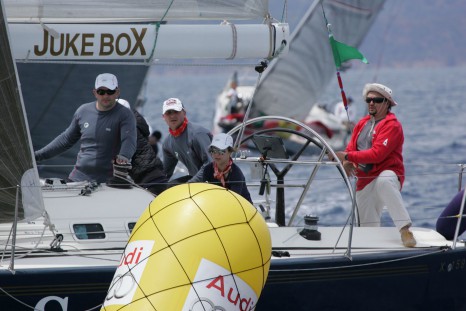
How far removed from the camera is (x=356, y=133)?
328 inches

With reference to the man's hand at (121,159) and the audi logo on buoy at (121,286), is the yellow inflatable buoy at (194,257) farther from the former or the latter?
the man's hand at (121,159)

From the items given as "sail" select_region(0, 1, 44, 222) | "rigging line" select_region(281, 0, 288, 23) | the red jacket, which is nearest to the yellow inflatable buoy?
"sail" select_region(0, 1, 44, 222)

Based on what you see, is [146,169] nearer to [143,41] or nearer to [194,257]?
[143,41]

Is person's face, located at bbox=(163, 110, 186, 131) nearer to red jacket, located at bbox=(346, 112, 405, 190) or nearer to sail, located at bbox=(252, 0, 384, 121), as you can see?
red jacket, located at bbox=(346, 112, 405, 190)

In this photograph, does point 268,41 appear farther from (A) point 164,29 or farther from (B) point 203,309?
(B) point 203,309

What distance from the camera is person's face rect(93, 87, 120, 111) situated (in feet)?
25.8

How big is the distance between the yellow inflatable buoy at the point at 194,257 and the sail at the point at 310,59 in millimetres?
16772

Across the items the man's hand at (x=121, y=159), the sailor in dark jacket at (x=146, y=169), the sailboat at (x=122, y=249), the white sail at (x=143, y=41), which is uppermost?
the white sail at (x=143, y=41)

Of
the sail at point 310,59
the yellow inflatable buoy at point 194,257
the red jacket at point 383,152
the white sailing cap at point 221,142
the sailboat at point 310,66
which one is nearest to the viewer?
the yellow inflatable buoy at point 194,257

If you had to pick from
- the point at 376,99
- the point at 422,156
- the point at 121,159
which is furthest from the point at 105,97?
the point at 422,156

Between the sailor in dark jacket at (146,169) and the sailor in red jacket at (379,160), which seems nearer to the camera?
the sailor in red jacket at (379,160)

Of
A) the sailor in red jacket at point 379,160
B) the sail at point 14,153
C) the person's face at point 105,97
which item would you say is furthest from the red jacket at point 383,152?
the sail at point 14,153

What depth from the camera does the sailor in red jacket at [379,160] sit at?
7969 millimetres

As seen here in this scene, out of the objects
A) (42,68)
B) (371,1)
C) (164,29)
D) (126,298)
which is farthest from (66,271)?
(371,1)
